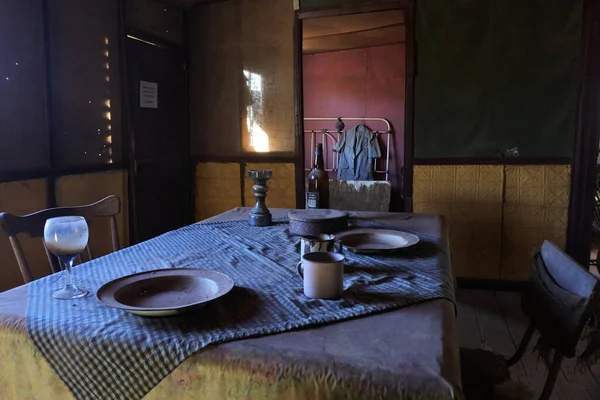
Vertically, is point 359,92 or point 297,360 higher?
point 359,92

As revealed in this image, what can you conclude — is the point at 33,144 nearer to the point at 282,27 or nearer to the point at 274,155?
the point at 274,155

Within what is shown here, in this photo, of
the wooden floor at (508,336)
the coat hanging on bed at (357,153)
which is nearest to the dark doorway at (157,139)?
the coat hanging on bed at (357,153)

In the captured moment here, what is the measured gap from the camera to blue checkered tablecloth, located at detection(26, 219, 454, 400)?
87 centimetres

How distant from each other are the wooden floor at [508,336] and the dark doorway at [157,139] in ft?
7.75

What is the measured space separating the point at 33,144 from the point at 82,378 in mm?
2218

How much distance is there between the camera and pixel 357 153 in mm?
5664

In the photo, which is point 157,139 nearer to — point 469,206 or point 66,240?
point 469,206

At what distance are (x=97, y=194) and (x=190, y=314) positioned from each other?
2.46m

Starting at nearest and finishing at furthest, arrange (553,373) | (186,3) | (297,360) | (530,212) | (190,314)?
1. (297,360)
2. (190,314)
3. (553,373)
4. (530,212)
5. (186,3)

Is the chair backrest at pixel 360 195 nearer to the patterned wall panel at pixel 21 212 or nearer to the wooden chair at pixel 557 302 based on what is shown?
the patterned wall panel at pixel 21 212

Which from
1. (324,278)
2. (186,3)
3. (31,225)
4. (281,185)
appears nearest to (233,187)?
(281,185)

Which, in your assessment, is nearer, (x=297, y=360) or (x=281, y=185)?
(x=297, y=360)

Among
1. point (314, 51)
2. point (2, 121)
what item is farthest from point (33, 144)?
point (314, 51)

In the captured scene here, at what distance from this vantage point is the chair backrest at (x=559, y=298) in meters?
1.13
